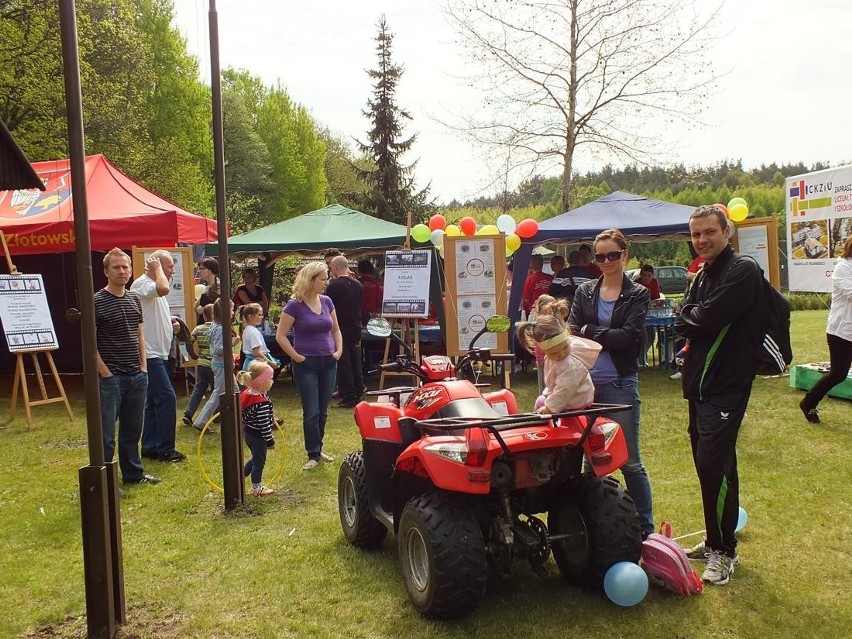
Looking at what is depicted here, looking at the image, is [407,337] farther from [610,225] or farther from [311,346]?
[311,346]

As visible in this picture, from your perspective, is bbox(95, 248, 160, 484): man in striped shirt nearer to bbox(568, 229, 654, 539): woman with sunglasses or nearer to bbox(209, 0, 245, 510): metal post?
bbox(209, 0, 245, 510): metal post

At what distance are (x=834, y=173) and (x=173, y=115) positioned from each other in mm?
31179

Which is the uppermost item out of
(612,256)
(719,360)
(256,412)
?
(612,256)

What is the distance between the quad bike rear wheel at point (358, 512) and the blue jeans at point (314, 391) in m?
1.57

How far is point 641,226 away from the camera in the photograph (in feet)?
33.5

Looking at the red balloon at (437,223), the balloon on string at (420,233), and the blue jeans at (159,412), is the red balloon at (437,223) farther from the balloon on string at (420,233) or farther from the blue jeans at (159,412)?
the blue jeans at (159,412)

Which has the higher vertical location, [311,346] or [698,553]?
[311,346]

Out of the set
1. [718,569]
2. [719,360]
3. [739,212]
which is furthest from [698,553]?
[739,212]

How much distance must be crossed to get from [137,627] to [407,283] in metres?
6.82

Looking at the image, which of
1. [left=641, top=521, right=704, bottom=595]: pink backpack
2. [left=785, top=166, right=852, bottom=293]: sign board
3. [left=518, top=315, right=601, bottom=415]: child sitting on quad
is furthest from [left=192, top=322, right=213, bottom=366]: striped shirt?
[left=785, top=166, right=852, bottom=293]: sign board

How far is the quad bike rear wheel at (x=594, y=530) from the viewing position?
3090 millimetres

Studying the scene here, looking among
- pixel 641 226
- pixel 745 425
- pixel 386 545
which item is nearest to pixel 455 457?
pixel 386 545

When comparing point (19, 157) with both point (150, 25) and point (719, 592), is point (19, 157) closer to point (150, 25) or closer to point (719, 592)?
point (719, 592)

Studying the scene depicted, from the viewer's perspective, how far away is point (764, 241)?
9664mm
